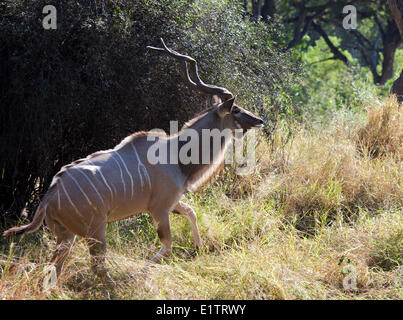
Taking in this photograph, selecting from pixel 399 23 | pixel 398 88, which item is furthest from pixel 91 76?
pixel 399 23

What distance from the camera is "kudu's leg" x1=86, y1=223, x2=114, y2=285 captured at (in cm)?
331

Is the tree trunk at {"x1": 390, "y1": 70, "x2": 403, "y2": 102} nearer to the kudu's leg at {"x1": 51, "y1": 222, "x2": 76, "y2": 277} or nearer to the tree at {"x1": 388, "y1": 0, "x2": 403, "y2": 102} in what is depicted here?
the tree at {"x1": 388, "y1": 0, "x2": 403, "y2": 102}

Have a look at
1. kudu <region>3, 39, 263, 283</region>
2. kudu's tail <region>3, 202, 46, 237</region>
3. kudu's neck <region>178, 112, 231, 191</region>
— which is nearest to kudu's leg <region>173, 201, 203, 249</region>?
kudu <region>3, 39, 263, 283</region>

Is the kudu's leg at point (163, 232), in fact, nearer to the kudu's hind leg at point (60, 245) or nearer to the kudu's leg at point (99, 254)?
the kudu's leg at point (99, 254)

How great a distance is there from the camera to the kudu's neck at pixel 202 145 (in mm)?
3943

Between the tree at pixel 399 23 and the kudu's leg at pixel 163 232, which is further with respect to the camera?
the tree at pixel 399 23

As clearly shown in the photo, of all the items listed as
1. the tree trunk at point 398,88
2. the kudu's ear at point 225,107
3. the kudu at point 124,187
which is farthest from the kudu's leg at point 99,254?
the tree trunk at point 398,88

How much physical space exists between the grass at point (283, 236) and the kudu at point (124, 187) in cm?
18

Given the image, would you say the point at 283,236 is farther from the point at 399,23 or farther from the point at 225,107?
the point at 399,23

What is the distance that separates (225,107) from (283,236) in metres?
1.02

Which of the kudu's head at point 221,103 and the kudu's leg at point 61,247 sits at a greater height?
the kudu's head at point 221,103
